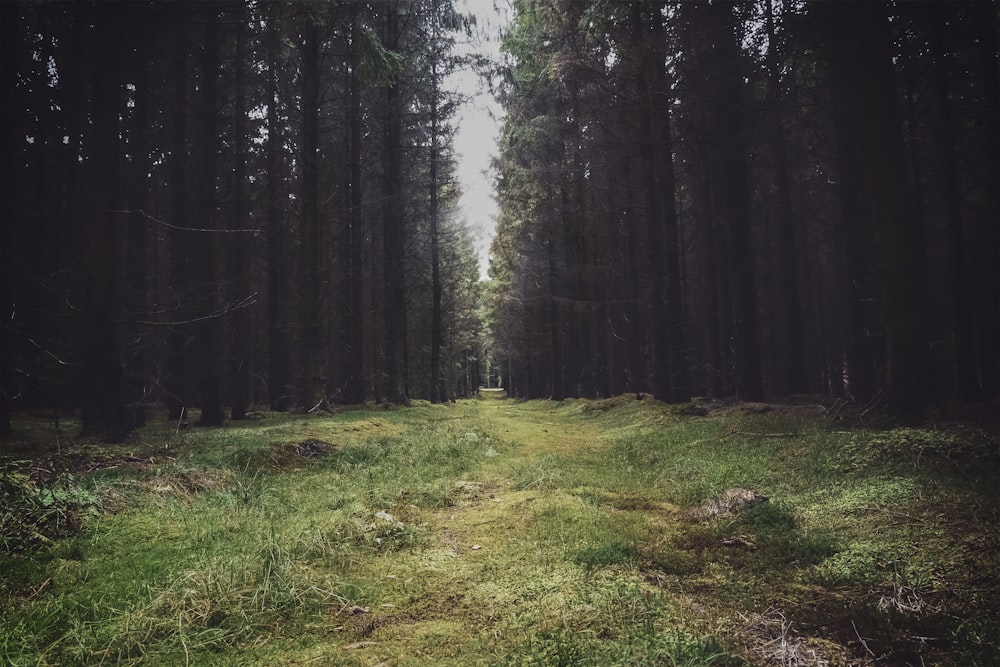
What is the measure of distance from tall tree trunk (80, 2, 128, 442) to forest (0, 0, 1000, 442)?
1.6 inches

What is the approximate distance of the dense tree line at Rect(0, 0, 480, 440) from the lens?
826 cm

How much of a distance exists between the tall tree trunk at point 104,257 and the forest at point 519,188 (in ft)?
0.13

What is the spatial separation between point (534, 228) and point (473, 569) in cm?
2274

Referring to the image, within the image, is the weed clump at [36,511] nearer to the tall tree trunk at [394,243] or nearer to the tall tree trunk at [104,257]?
the tall tree trunk at [104,257]

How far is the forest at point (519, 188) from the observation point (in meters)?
8.18

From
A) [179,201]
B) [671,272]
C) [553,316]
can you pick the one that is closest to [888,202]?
[671,272]

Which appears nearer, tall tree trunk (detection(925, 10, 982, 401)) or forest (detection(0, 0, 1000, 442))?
forest (detection(0, 0, 1000, 442))

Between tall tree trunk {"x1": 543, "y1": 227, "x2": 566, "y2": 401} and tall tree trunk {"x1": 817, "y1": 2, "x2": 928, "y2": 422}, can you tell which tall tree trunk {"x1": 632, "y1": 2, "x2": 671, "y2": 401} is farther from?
tall tree trunk {"x1": 543, "y1": 227, "x2": 566, "y2": 401}

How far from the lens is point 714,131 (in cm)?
1188

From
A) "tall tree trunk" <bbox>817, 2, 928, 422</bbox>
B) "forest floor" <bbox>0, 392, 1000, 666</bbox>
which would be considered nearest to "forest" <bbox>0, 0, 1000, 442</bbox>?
"tall tree trunk" <bbox>817, 2, 928, 422</bbox>

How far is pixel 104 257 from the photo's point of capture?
8.20m

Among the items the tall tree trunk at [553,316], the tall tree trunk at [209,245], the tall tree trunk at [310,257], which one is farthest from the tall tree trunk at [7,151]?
the tall tree trunk at [553,316]

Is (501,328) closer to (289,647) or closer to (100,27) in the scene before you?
(100,27)

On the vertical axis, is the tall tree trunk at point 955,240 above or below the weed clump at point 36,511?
above
